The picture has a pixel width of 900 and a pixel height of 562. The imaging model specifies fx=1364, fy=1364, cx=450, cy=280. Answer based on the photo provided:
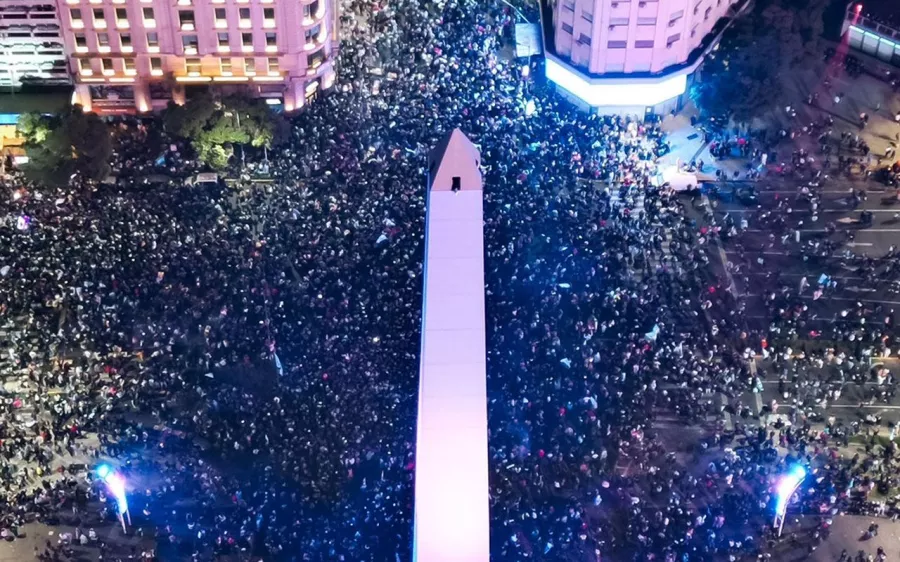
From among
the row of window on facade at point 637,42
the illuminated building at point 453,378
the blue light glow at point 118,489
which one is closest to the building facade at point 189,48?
the row of window on facade at point 637,42

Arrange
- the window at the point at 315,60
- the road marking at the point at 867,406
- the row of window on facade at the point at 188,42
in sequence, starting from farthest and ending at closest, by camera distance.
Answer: the window at the point at 315,60 → the row of window on facade at the point at 188,42 → the road marking at the point at 867,406

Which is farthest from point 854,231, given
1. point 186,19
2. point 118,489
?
point 118,489

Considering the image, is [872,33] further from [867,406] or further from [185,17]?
[185,17]

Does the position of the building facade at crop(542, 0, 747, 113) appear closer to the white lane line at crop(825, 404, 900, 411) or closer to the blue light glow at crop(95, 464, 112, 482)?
the white lane line at crop(825, 404, 900, 411)

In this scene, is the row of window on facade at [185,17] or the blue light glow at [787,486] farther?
the row of window on facade at [185,17]

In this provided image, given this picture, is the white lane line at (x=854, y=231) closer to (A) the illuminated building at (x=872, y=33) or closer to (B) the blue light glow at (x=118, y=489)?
(A) the illuminated building at (x=872, y=33)

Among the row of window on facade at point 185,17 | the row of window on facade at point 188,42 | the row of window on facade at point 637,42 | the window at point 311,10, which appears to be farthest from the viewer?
the row of window on facade at point 637,42
